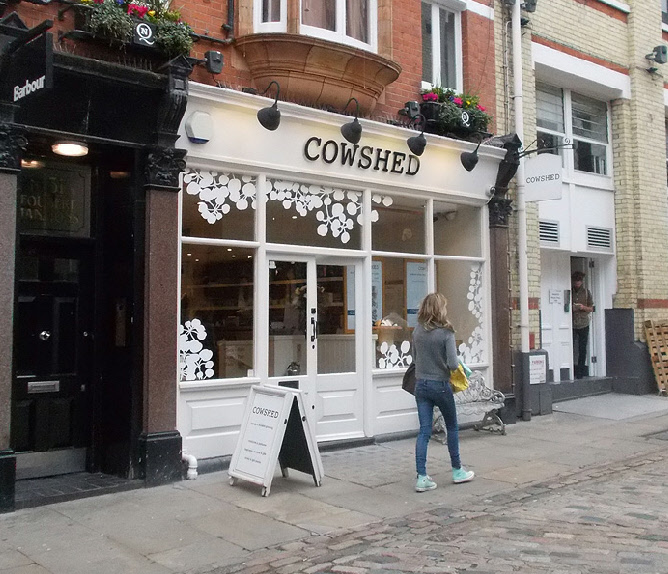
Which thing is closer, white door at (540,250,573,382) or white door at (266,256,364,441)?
white door at (266,256,364,441)

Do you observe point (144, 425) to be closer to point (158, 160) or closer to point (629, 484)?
point (158, 160)

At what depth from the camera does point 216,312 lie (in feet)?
26.5

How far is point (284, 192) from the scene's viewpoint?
339 inches

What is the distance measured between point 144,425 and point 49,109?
3.09 metres

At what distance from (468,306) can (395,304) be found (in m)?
1.41

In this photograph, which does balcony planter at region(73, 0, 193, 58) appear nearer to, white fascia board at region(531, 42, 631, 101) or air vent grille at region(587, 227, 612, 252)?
white fascia board at region(531, 42, 631, 101)

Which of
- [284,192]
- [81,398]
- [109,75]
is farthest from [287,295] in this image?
[109,75]

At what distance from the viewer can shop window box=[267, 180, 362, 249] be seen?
8555mm

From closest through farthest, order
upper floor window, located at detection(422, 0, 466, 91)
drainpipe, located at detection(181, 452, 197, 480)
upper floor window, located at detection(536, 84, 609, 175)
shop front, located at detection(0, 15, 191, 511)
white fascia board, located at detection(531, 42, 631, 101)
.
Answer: shop front, located at detection(0, 15, 191, 511) < drainpipe, located at detection(181, 452, 197, 480) < upper floor window, located at detection(422, 0, 466, 91) < white fascia board, located at detection(531, 42, 631, 101) < upper floor window, located at detection(536, 84, 609, 175)

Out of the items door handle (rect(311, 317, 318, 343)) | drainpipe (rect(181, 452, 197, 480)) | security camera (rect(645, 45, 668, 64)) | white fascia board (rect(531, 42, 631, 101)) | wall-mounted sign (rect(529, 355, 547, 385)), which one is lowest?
drainpipe (rect(181, 452, 197, 480))

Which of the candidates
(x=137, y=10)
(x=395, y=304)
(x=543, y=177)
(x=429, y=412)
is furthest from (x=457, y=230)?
(x=137, y=10)

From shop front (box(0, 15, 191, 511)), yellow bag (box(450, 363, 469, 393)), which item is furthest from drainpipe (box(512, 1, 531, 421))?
shop front (box(0, 15, 191, 511))

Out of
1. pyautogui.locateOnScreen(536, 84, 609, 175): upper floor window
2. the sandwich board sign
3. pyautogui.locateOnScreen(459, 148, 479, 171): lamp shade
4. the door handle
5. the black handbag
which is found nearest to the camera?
the sandwich board sign

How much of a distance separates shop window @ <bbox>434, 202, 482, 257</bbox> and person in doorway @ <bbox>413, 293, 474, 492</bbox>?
3.42 m
